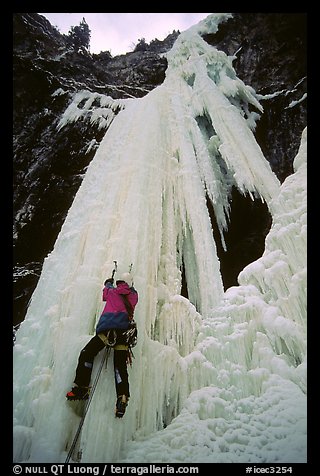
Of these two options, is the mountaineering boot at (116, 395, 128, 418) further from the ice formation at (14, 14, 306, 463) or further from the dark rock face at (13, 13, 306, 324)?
the dark rock face at (13, 13, 306, 324)

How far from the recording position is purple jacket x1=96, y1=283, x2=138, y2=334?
146 inches

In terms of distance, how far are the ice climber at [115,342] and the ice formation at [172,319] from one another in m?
0.11

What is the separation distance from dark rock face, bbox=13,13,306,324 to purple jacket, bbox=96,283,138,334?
96.6 inches

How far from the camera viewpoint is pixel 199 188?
5309 mm

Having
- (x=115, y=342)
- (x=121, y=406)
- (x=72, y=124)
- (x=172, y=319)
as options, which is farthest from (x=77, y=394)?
(x=72, y=124)

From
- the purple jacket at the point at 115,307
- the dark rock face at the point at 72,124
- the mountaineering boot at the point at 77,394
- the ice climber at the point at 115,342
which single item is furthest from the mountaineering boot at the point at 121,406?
the dark rock face at the point at 72,124

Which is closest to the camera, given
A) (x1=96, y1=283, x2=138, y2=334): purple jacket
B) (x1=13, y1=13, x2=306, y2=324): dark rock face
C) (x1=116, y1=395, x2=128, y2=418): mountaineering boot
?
(x1=116, y1=395, x2=128, y2=418): mountaineering boot

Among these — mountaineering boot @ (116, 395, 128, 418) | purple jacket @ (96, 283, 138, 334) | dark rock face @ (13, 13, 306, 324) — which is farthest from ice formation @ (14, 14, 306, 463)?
dark rock face @ (13, 13, 306, 324)

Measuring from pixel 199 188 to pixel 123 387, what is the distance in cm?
271

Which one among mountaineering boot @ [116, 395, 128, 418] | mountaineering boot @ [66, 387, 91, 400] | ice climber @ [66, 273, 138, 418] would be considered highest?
ice climber @ [66, 273, 138, 418]

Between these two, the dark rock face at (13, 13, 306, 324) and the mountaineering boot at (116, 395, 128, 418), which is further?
the dark rock face at (13, 13, 306, 324)

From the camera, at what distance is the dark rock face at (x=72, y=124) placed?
6.21 m

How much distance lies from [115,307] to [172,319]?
2.59 ft

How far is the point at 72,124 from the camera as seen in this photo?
674cm
